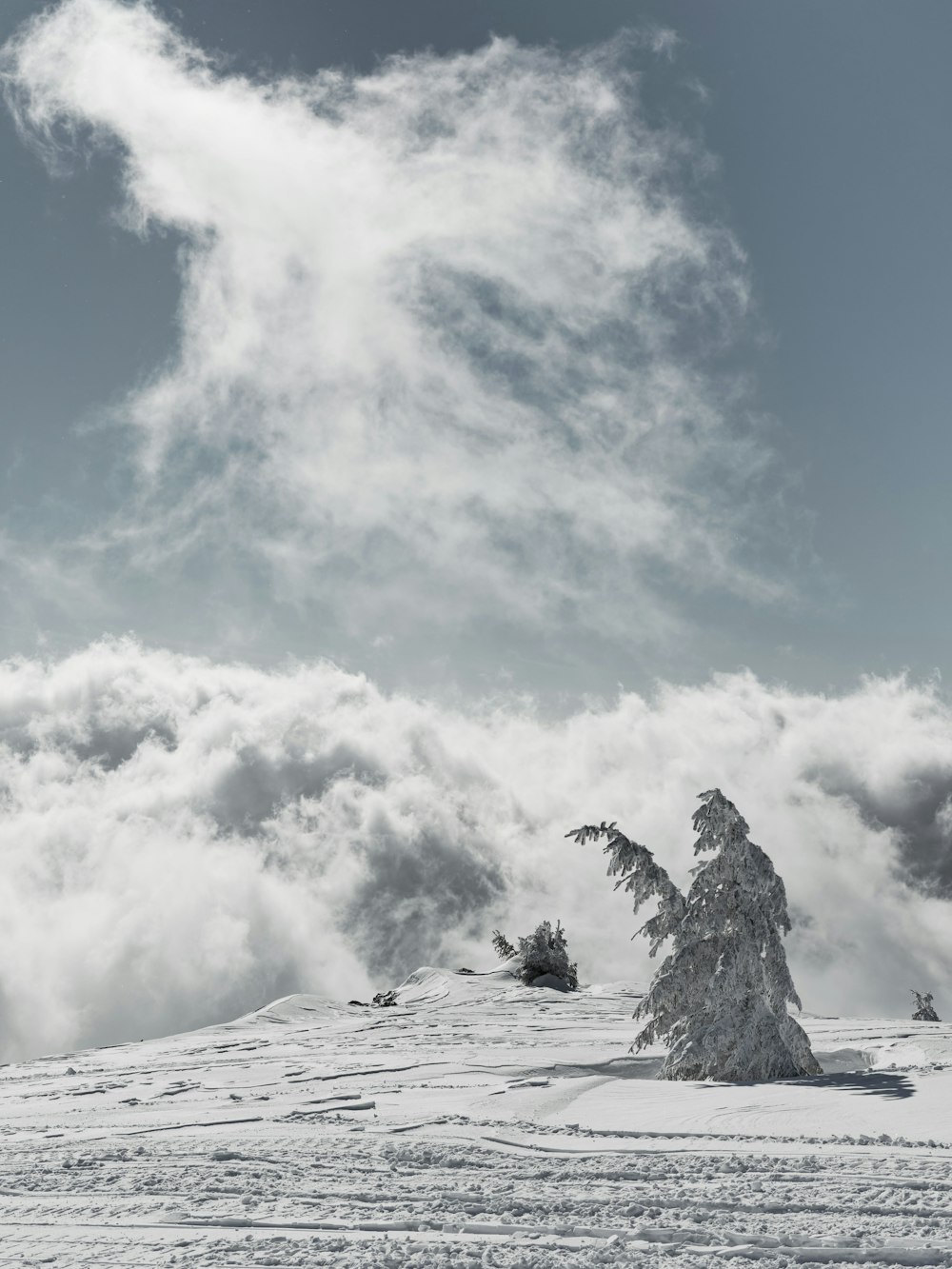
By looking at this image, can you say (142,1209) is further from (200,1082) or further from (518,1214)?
(200,1082)

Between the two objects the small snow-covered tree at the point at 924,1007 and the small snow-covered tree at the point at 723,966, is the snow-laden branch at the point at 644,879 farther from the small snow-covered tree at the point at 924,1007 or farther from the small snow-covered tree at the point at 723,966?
the small snow-covered tree at the point at 924,1007

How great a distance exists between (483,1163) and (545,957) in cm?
2811

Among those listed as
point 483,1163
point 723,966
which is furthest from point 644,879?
point 483,1163

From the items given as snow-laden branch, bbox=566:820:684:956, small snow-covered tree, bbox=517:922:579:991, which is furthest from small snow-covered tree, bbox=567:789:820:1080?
small snow-covered tree, bbox=517:922:579:991

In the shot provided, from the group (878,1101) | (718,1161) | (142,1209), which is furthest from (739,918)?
(142,1209)

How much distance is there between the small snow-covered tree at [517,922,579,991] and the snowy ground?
18.4 m

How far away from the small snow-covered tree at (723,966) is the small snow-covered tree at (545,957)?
19.6 m

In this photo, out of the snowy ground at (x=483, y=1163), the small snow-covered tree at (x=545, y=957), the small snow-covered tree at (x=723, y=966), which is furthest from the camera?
the small snow-covered tree at (x=545, y=957)

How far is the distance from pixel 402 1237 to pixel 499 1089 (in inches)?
291

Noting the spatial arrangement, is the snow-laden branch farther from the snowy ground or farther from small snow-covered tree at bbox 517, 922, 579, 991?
small snow-covered tree at bbox 517, 922, 579, 991

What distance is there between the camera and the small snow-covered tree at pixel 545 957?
35.1m

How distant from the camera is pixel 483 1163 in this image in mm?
8547

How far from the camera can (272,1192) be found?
7453 millimetres

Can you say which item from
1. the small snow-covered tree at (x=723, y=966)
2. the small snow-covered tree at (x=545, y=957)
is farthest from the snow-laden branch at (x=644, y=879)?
the small snow-covered tree at (x=545, y=957)
